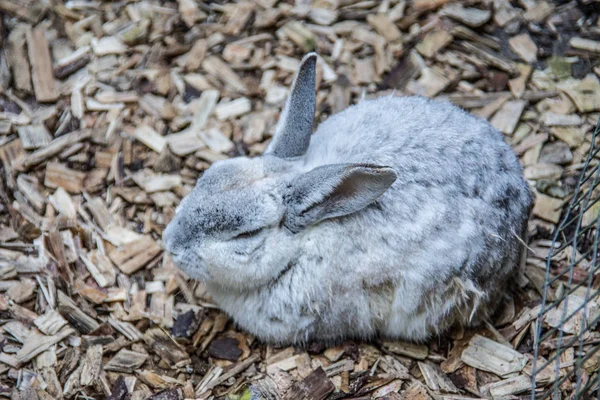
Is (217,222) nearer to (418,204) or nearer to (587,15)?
(418,204)

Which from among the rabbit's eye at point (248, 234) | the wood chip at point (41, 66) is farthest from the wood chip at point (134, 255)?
the wood chip at point (41, 66)

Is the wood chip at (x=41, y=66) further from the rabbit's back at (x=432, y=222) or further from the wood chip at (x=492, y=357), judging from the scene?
the wood chip at (x=492, y=357)

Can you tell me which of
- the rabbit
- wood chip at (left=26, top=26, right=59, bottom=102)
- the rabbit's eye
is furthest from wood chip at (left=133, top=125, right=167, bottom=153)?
the rabbit's eye

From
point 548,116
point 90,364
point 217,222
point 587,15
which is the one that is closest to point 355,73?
point 548,116

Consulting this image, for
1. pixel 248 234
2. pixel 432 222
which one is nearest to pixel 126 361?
pixel 248 234

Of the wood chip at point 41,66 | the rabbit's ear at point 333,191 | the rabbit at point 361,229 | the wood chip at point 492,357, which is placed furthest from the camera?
the wood chip at point 41,66

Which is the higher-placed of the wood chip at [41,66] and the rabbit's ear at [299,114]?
the rabbit's ear at [299,114]
